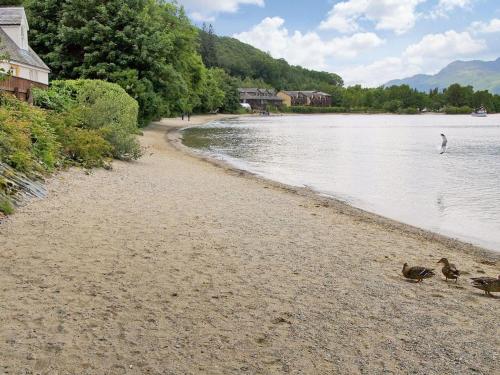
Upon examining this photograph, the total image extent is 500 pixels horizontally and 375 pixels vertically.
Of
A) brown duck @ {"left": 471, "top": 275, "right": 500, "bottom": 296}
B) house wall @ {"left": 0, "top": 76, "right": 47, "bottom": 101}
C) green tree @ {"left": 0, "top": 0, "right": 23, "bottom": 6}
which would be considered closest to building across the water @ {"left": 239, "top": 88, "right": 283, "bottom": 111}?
green tree @ {"left": 0, "top": 0, "right": 23, "bottom": 6}

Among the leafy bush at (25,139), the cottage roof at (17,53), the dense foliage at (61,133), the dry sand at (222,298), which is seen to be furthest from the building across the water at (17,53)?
the dry sand at (222,298)

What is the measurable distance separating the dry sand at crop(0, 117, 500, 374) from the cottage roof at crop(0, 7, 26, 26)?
783 inches

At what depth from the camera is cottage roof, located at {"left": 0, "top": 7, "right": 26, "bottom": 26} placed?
88.7 feet

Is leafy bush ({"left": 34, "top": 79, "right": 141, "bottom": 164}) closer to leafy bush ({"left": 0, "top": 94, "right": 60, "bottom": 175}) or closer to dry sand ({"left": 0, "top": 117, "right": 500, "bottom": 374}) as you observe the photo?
leafy bush ({"left": 0, "top": 94, "right": 60, "bottom": 175})

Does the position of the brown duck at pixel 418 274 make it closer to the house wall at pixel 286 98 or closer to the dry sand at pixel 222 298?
the dry sand at pixel 222 298

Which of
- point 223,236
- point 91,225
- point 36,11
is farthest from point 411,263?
point 36,11

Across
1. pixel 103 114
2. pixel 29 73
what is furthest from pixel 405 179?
pixel 29 73

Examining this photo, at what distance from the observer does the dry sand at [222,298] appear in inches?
193

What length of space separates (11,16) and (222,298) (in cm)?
2687

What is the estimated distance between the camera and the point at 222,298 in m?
6.39

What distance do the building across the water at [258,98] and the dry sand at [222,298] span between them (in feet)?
535

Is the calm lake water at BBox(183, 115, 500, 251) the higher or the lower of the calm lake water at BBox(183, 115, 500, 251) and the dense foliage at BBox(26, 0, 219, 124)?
the lower

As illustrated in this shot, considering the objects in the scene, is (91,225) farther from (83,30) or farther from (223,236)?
(83,30)

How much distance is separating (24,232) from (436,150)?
3935cm
